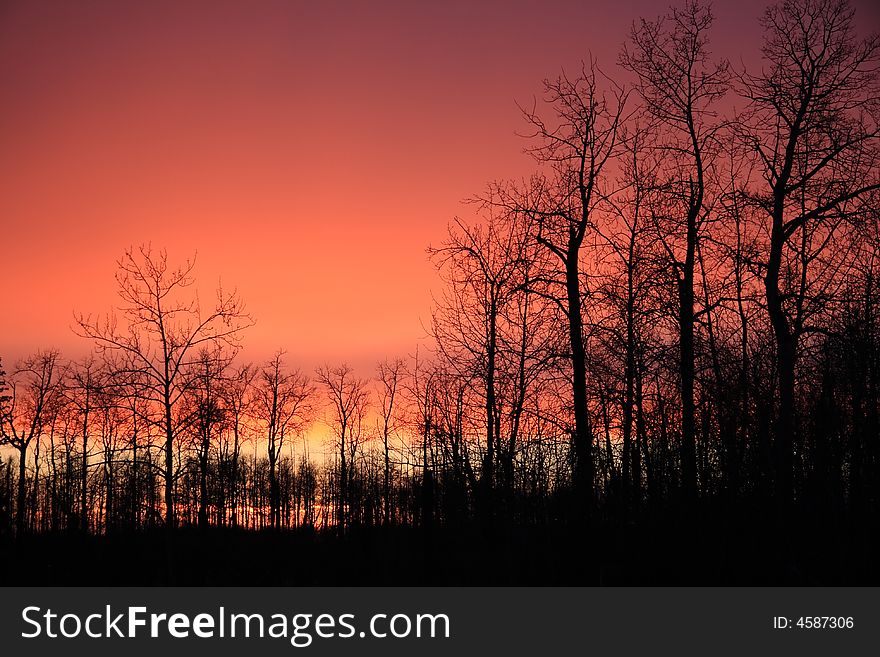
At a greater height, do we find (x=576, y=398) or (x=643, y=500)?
(x=576, y=398)

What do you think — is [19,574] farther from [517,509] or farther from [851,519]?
[851,519]

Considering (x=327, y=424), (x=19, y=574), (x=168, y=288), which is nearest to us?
(x=168, y=288)

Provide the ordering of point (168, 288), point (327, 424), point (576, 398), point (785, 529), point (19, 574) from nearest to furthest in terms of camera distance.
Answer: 1. point (785, 529)
2. point (576, 398)
3. point (168, 288)
4. point (19, 574)
5. point (327, 424)

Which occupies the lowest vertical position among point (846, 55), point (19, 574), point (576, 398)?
point (19, 574)

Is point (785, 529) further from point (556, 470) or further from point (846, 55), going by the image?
point (846, 55)

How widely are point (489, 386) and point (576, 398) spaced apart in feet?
21.9

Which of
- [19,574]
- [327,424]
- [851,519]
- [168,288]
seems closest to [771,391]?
[851,519]

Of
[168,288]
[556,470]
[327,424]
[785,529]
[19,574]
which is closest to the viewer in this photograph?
[785,529]

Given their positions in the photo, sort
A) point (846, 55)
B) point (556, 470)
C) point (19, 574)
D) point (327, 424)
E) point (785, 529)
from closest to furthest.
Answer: point (785, 529) < point (846, 55) < point (556, 470) < point (19, 574) < point (327, 424)

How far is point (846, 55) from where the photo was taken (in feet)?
58.6

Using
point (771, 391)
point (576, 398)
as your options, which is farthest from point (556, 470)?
point (771, 391)

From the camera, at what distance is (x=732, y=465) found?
18.5 metres

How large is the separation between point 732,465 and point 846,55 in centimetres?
969

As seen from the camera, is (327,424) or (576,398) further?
(327,424)
